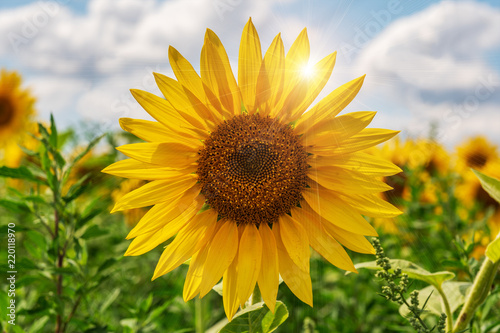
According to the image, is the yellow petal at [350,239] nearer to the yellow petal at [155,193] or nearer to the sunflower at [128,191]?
the yellow petal at [155,193]

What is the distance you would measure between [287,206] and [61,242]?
0.93m

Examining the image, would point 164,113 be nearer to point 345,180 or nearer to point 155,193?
point 155,193

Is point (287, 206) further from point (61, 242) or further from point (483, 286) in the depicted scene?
point (61, 242)

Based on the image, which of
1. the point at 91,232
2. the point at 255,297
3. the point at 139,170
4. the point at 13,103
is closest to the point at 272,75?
the point at 139,170

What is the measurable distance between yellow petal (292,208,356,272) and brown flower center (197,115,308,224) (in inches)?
2.7

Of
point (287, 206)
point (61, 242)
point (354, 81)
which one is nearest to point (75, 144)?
point (61, 242)

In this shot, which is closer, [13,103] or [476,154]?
[476,154]

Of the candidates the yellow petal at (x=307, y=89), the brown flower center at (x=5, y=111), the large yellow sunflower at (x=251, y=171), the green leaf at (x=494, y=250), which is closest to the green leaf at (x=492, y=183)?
the green leaf at (x=494, y=250)

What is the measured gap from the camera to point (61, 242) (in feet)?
4.93

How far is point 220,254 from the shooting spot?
4.17 feet

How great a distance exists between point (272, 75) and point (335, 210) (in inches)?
19.7

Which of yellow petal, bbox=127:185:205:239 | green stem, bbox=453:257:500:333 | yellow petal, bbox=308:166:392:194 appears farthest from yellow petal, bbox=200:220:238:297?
green stem, bbox=453:257:500:333

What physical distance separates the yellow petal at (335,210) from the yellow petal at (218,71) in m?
0.43

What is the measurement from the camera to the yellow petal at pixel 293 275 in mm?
1128
